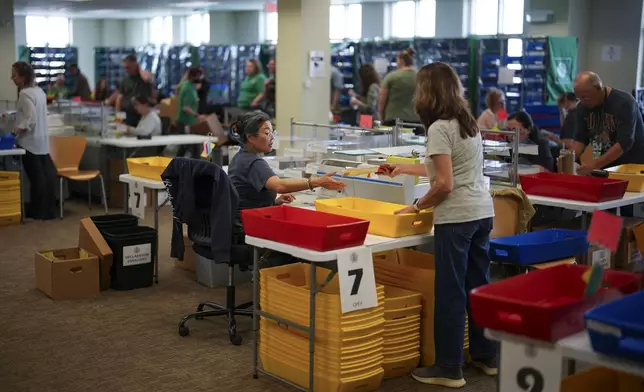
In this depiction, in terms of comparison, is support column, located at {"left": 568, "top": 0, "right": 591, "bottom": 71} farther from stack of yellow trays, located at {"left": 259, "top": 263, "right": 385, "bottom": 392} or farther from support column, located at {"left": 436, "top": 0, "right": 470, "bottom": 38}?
stack of yellow trays, located at {"left": 259, "top": 263, "right": 385, "bottom": 392}

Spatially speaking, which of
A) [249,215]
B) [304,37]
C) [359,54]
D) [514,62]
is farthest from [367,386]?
[359,54]

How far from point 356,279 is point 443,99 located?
36.5 inches

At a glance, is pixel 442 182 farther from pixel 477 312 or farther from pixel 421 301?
pixel 477 312

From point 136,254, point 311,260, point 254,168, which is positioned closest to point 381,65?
point 136,254

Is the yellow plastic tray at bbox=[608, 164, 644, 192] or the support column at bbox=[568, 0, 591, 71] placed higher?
the support column at bbox=[568, 0, 591, 71]

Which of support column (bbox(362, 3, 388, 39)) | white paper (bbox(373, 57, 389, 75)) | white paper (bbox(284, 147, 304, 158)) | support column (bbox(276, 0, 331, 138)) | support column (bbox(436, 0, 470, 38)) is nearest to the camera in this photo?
white paper (bbox(284, 147, 304, 158))

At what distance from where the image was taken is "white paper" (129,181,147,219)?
5992 mm

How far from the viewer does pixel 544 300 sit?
2.92 metres

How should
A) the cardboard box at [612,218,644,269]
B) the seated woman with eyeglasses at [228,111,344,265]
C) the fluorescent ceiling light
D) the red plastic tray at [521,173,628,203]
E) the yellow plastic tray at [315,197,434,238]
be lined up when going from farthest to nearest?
A: 1. the fluorescent ceiling light
2. the cardboard box at [612,218,644,269]
3. the red plastic tray at [521,173,628,203]
4. the seated woman with eyeglasses at [228,111,344,265]
5. the yellow plastic tray at [315,197,434,238]

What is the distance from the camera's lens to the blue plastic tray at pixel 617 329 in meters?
2.28

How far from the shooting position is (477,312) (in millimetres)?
2672

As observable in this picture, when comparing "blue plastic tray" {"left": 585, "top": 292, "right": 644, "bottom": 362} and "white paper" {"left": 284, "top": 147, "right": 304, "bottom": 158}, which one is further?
"white paper" {"left": 284, "top": 147, "right": 304, "bottom": 158}

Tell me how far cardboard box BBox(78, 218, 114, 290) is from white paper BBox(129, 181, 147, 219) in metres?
0.31

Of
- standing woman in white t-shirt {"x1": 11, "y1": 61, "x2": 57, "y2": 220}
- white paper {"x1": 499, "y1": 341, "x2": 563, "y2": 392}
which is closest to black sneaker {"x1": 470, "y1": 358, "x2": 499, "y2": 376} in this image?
white paper {"x1": 499, "y1": 341, "x2": 563, "y2": 392}
